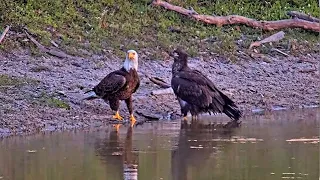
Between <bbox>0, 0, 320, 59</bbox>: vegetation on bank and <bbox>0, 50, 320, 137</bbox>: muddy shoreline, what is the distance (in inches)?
20.5

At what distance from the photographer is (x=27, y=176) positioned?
865 cm

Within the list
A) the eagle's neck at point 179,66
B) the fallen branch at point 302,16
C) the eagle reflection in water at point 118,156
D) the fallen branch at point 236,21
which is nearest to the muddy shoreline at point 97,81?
the eagle's neck at point 179,66

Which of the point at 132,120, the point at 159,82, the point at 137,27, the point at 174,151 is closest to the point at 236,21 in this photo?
the point at 137,27

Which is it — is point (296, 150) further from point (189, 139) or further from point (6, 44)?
point (6, 44)

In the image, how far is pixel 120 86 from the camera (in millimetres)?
12289

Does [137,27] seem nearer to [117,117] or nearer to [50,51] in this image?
[50,51]

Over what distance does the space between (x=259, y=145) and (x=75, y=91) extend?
3.61 m

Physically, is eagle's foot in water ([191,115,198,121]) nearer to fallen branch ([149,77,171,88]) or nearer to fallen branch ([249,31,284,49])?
fallen branch ([149,77,171,88])

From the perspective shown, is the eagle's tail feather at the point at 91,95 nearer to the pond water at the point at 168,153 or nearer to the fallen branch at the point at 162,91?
the pond water at the point at 168,153

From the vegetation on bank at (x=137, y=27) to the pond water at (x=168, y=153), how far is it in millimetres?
4140

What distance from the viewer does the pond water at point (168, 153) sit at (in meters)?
8.77

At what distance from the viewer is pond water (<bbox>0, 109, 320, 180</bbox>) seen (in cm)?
877

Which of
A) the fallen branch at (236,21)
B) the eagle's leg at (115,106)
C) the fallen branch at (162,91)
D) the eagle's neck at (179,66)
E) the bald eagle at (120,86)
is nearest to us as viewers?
the bald eagle at (120,86)

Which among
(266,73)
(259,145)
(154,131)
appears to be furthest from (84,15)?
(259,145)
